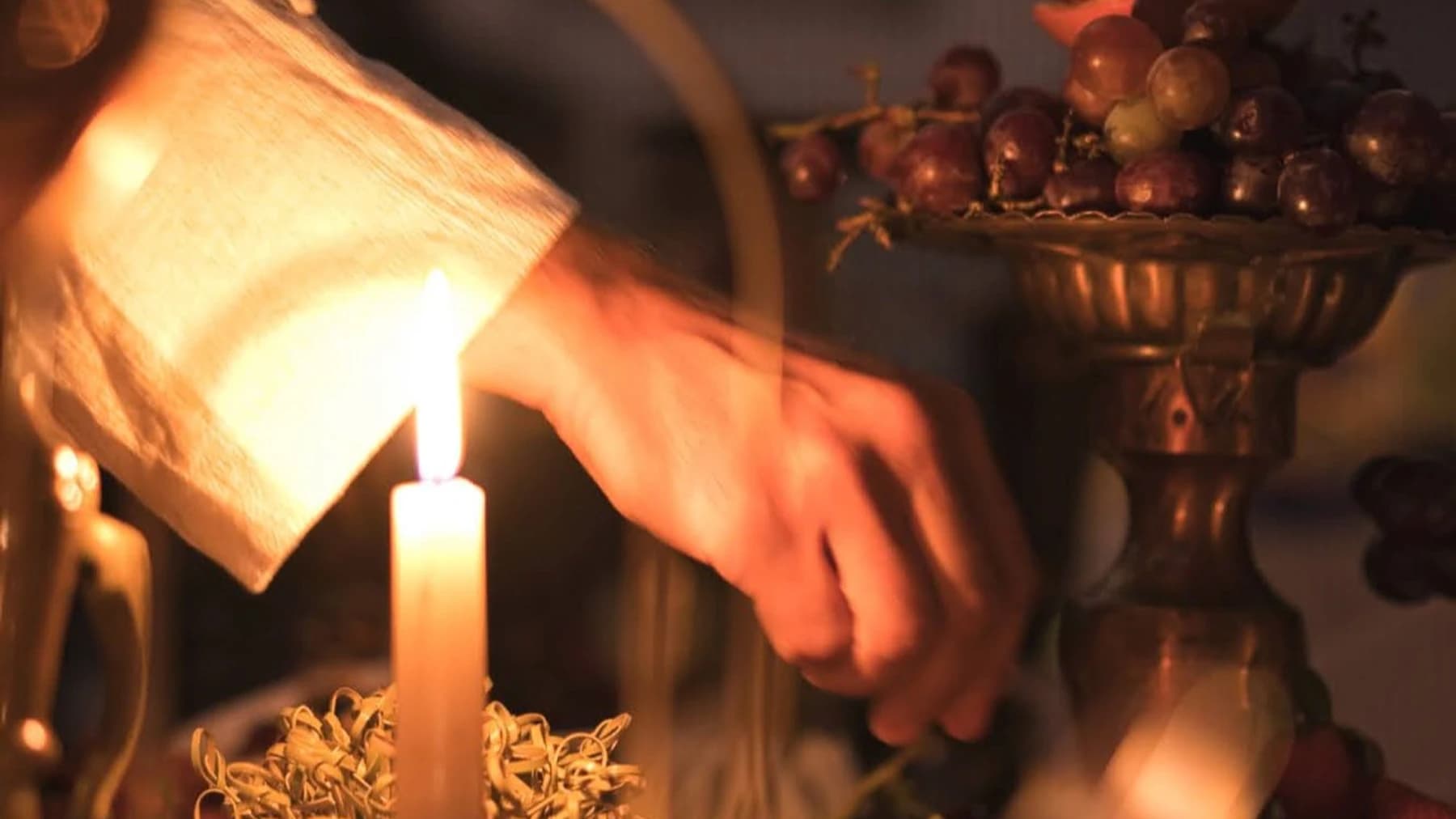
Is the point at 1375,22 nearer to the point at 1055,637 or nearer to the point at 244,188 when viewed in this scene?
the point at 1055,637

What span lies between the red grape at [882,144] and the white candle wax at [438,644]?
315 millimetres

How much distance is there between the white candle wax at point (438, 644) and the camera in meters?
0.34

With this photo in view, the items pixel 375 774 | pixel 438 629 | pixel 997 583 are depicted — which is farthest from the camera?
pixel 997 583

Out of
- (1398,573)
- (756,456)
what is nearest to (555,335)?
(756,456)

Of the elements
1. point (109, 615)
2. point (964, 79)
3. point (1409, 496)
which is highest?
point (964, 79)

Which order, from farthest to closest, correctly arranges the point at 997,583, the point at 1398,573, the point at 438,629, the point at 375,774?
the point at 1398,573 → the point at 997,583 → the point at 375,774 → the point at 438,629

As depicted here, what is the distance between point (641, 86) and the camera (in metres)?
0.65

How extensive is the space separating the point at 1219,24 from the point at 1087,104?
2.0 inches

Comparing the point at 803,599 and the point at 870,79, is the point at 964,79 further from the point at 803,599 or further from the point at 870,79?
the point at 803,599

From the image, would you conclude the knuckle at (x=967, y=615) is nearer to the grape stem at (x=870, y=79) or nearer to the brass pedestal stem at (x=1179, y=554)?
the brass pedestal stem at (x=1179, y=554)

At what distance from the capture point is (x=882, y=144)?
630 millimetres

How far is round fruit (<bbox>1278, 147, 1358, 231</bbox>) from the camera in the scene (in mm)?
523

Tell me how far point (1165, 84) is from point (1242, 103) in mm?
27

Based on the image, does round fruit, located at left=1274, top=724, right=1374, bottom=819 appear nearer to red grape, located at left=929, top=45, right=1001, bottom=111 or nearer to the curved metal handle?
red grape, located at left=929, top=45, right=1001, bottom=111
